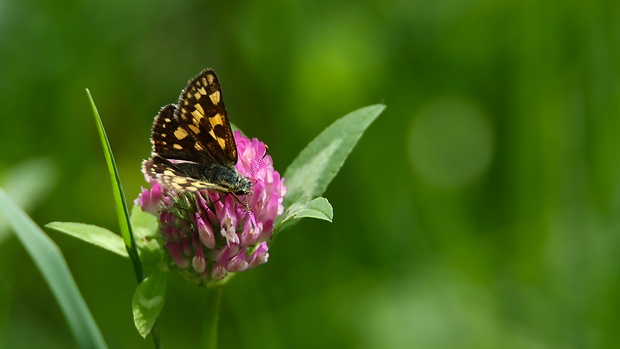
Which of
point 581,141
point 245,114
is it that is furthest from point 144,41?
point 581,141

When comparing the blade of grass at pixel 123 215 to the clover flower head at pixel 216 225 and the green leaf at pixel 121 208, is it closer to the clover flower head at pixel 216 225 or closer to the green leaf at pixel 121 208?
the green leaf at pixel 121 208

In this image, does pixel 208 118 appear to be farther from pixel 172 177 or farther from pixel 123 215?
pixel 123 215

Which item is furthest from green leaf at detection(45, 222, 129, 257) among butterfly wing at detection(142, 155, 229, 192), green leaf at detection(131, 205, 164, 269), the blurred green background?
the blurred green background

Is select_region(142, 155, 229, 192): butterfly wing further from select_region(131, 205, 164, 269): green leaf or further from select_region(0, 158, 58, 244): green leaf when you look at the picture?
select_region(0, 158, 58, 244): green leaf

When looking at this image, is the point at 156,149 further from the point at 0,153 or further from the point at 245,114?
the point at 245,114

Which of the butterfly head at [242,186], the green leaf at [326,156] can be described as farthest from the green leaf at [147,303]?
the green leaf at [326,156]

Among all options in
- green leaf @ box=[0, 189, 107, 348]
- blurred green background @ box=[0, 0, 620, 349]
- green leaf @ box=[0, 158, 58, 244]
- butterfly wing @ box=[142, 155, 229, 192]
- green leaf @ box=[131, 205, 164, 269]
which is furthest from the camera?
blurred green background @ box=[0, 0, 620, 349]
